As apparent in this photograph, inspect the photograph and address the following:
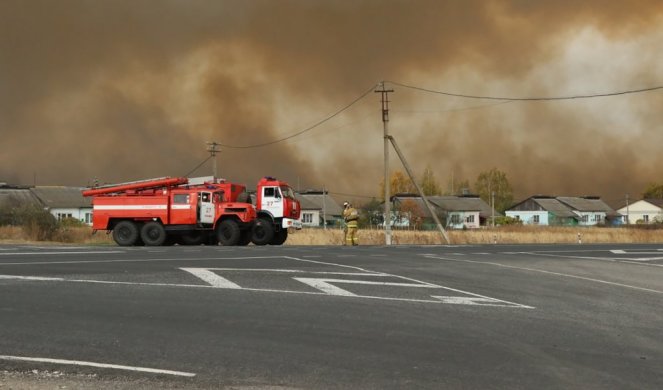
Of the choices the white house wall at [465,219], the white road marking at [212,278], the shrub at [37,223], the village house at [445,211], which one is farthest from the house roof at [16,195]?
the white road marking at [212,278]

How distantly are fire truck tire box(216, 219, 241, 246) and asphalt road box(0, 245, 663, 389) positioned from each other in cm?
1494

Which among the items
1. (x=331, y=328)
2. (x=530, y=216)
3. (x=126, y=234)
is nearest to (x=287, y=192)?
(x=126, y=234)

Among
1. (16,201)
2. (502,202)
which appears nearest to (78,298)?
(16,201)

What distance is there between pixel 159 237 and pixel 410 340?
23829 millimetres

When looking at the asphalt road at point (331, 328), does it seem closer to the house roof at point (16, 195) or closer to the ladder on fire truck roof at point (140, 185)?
the ladder on fire truck roof at point (140, 185)

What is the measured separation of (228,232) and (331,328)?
2202 cm

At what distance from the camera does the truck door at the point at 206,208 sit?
1190 inches

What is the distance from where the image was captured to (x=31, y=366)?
6328 millimetres

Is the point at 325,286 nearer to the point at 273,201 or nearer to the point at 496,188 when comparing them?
the point at 273,201

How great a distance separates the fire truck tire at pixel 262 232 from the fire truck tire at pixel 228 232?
2.98 feet

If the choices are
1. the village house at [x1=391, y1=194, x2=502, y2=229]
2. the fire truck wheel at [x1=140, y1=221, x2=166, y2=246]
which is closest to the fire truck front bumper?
the fire truck wheel at [x1=140, y1=221, x2=166, y2=246]

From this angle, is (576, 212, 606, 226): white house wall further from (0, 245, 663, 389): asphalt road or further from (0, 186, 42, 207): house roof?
(0, 245, 663, 389): asphalt road

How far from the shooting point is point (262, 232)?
30297mm

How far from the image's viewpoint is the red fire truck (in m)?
30.1
